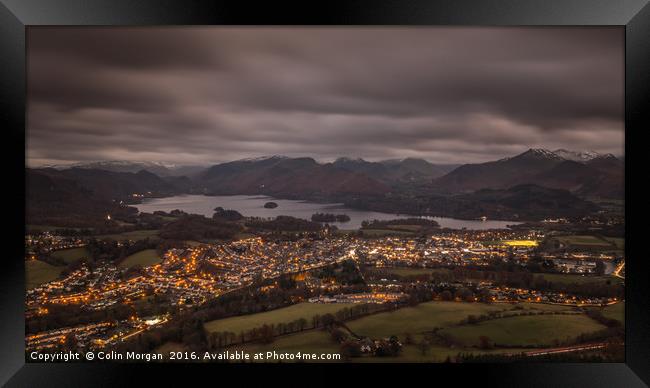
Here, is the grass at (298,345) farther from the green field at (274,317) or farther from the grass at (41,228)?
the grass at (41,228)

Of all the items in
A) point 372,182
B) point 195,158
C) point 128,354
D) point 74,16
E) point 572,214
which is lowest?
point 128,354

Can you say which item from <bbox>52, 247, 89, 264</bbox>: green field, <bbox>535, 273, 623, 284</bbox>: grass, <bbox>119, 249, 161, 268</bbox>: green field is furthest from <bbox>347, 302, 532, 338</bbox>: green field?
<bbox>52, 247, 89, 264</bbox>: green field

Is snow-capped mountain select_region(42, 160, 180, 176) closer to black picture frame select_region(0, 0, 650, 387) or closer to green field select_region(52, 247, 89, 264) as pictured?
black picture frame select_region(0, 0, 650, 387)

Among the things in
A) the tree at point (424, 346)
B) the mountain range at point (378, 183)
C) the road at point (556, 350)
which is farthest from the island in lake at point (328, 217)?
the road at point (556, 350)

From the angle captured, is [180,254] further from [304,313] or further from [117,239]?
[304,313]

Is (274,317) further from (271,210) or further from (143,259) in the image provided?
(143,259)

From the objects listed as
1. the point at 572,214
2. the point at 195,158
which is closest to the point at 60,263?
the point at 195,158
